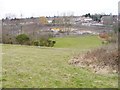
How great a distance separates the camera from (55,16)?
4978 cm

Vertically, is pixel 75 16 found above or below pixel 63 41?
above

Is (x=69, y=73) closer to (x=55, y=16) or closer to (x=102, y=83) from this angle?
(x=102, y=83)

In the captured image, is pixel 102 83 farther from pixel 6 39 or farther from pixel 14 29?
pixel 14 29

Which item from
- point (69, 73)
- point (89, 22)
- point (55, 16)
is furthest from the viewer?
point (55, 16)

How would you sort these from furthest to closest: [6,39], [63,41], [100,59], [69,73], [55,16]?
[55,16] → [63,41] → [6,39] → [100,59] → [69,73]

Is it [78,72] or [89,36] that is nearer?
[78,72]

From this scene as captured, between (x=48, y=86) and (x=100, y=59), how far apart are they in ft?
13.1

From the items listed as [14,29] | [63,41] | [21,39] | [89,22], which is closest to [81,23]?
[89,22]

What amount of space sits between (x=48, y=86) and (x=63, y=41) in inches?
1186

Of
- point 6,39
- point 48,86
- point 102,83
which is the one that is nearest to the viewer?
point 48,86

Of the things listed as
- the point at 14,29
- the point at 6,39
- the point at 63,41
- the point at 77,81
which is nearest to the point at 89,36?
the point at 63,41

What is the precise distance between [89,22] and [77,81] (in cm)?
3615

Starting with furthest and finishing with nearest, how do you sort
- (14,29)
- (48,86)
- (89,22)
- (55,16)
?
(55,16), (89,22), (14,29), (48,86)

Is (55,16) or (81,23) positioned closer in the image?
(81,23)
